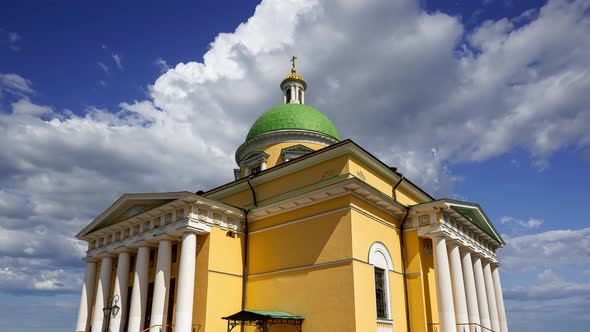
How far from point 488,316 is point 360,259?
7785mm

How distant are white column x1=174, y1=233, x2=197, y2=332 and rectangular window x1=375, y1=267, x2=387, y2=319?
5929 millimetres

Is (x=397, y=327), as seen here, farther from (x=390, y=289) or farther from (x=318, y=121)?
(x=318, y=121)

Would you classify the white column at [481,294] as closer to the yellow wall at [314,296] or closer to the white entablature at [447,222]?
the white entablature at [447,222]

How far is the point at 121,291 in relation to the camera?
16578mm

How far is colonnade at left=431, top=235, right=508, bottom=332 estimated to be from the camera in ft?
47.4

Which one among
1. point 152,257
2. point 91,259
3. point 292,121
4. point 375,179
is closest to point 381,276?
point 375,179

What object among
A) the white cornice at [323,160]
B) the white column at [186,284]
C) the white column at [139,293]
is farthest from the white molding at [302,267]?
the white column at [139,293]

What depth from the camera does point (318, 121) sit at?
22.8 meters

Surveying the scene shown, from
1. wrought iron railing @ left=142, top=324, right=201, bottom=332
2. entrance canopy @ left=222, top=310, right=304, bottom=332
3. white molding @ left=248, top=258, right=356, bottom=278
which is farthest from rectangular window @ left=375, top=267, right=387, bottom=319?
wrought iron railing @ left=142, top=324, right=201, bottom=332

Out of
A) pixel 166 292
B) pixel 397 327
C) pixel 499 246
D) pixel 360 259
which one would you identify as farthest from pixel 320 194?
pixel 499 246

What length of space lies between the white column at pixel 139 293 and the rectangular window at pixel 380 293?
813 centimetres

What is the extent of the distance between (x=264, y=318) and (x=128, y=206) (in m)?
8.25

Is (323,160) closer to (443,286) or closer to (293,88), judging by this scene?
(443,286)

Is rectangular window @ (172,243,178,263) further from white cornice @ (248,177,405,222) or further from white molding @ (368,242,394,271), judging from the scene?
white molding @ (368,242,394,271)
